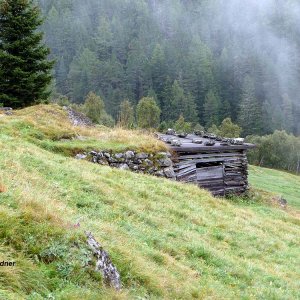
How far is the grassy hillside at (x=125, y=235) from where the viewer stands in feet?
15.4

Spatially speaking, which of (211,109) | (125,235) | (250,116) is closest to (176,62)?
(211,109)

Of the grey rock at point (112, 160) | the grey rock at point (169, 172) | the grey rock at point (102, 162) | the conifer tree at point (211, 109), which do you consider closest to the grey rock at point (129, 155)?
the grey rock at point (112, 160)

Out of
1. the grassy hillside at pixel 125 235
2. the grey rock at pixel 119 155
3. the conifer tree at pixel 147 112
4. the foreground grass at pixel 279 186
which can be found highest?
the conifer tree at pixel 147 112

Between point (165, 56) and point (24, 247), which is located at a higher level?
point (165, 56)

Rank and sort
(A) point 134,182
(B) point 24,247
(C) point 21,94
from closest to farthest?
(B) point 24,247 < (A) point 134,182 < (C) point 21,94

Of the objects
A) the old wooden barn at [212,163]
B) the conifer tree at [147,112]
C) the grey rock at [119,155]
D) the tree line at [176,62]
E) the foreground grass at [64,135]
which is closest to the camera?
the foreground grass at [64,135]

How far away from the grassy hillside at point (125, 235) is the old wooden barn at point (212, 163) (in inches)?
137

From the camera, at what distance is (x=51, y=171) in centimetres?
1009

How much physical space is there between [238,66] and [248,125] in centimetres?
3386

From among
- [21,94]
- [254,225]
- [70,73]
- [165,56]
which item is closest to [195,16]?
[165,56]

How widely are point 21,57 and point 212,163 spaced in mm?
14001

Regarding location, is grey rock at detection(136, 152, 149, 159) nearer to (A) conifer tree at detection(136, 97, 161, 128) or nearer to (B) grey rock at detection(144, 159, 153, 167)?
(B) grey rock at detection(144, 159, 153, 167)

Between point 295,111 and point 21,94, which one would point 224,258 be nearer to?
point 21,94

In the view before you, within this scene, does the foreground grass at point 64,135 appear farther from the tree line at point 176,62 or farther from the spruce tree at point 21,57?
the tree line at point 176,62
